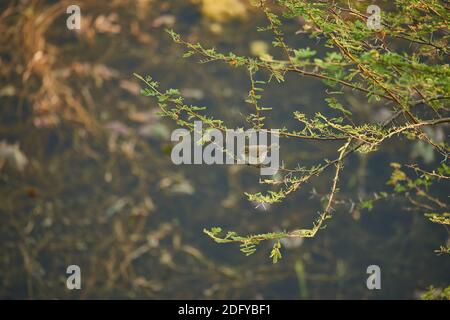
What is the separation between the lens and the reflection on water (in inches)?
179

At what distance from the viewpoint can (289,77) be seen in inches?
201

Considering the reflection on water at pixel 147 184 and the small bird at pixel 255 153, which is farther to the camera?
the reflection on water at pixel 147 184

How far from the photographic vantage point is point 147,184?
4871 millimetres

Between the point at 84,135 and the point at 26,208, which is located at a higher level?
the point at 84,135

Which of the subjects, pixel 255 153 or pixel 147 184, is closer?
pixel 255 153

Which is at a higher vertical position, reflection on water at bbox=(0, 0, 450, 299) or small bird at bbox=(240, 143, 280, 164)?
reflection on water at bbox=(0, 0, 450, 299)

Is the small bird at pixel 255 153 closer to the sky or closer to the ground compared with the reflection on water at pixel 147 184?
closer to the ground

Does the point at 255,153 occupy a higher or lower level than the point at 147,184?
lower

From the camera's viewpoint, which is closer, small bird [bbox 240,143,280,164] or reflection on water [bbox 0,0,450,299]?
small bird [bbox 240,143,280,164]

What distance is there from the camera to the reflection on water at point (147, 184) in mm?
4547
